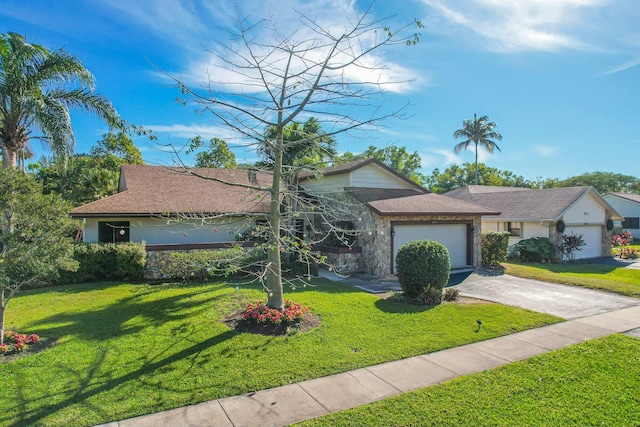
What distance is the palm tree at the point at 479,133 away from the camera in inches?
1784

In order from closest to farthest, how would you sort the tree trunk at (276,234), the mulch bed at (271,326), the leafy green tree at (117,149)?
1. the mulch bed at (271,326)
2. the tree trunk at (276,234)
3. the leafy green tree at (117,149)

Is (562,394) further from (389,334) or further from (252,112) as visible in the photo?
(252,112)

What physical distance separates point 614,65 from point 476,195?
15.6 meters

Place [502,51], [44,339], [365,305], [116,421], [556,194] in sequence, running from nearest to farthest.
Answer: [116,421] → [44,339] → [365,305] → [502,51] → [556,194]

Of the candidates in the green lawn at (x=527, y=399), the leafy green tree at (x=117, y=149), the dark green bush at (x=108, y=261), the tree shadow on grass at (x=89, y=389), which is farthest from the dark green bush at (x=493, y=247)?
the leafy green tree at (x=117, y=149)

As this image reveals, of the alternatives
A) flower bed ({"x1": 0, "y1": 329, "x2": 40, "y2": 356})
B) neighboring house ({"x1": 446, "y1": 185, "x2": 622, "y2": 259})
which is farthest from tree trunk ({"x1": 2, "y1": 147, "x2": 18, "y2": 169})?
neighboring house ({"x1": 446, "y1": 185, "x2": 622, "y2": 259})

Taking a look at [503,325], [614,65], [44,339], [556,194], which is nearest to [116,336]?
[44,339]

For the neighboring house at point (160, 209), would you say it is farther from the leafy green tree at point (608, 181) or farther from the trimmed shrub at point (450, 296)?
the leafy green tree at point (608, 181)

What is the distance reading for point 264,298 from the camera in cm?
1034

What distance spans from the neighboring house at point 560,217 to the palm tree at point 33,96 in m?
23.2

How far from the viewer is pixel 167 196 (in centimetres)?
1727

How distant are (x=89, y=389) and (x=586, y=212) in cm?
2718

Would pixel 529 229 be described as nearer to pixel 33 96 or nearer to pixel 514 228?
pixel 514 228

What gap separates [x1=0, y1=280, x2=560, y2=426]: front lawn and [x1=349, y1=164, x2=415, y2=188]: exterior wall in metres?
7.67
